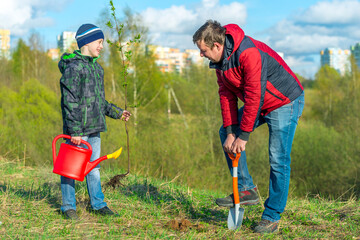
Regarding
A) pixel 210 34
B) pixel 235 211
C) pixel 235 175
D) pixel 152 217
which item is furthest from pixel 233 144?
pixel 152 217

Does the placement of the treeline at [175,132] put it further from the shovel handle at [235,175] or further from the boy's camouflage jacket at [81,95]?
the shovel handle at [235,175]

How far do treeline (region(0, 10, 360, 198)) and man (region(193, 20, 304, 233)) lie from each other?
883 centimetres

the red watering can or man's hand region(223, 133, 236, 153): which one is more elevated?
man's hand region(223, 133, 236, 153)

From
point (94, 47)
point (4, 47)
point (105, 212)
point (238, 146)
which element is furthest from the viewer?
point (4, 47)

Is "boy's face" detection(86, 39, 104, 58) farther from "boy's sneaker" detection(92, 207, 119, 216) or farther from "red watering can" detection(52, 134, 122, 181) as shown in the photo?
"boy's sneaker" detection(92, 207, 119, 216)

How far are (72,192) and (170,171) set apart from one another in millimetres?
11018

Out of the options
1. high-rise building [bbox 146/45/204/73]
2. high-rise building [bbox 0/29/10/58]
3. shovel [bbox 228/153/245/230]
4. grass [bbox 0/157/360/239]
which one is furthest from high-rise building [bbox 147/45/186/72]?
shovel [bbox 228/153/245/230]

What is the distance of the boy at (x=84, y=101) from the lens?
3301 millimetres

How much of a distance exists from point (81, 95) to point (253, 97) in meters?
1.52

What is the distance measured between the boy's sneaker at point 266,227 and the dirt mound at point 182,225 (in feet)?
1.59

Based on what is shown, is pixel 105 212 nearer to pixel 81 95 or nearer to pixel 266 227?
pixel 81 95

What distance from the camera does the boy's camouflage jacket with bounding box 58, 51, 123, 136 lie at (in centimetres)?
329

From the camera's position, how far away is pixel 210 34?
3.05 metres

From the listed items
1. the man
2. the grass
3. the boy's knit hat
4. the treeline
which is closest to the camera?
the man
